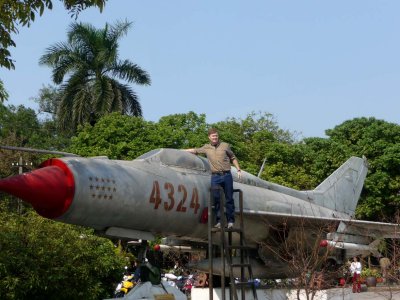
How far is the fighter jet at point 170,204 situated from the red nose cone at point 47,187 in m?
0.01

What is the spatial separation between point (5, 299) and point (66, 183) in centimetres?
387

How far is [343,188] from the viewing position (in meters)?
20.3

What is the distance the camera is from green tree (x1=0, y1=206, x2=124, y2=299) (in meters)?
12.9

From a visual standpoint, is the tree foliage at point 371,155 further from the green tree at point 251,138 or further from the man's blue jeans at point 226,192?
the man's blue jeans at point 226,192

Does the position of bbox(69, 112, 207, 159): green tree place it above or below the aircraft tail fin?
above

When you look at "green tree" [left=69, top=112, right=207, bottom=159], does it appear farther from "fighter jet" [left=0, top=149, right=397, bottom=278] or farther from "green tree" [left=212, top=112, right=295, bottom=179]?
"fighter jet" [left=0, top=149, right=397, bottom=278]

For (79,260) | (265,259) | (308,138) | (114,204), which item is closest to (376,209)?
(308,138)

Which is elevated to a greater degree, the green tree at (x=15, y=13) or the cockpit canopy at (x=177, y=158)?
the green tree at (x=15, y=13)

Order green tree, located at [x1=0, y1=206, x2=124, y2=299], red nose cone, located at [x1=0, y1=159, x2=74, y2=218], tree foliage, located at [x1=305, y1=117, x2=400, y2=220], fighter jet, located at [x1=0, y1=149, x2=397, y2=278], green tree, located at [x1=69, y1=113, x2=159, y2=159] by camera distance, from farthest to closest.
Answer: tree foliage, located at [x1=305, y1=117, x2=400, y2=220]
green tree, located at [x1=69, y1=113, x2=159, y2=159]
green tree, located at [x1=0, y1=206, x2=124, y2=299]
fighter jet, located at [x1=0, y1=149, x2=397, y2=278]
red nose cone, located at [x1=0, y1=159, x2=74, y2=218]

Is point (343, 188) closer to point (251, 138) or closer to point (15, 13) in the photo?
point (15, 13)

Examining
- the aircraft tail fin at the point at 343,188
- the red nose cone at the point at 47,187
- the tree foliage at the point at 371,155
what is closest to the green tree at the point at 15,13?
the red nose cone at the point at 47,187

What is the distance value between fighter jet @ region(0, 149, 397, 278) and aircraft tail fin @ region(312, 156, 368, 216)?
0.54 ft

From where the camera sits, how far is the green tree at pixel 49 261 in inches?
509

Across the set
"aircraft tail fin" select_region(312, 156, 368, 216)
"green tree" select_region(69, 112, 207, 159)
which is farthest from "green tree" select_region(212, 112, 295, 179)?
"aircraft tail fin" select_region(312, 156, 368, 216)
